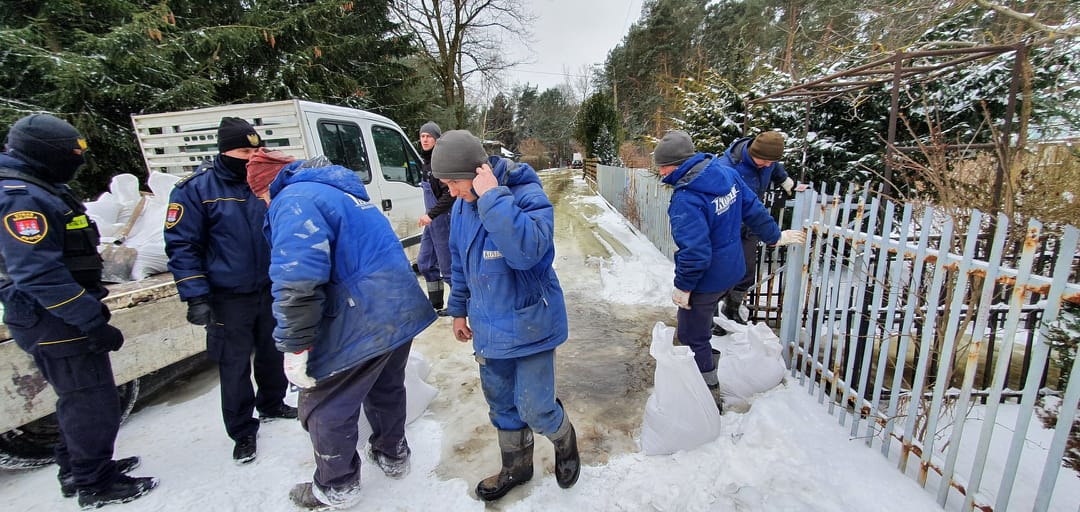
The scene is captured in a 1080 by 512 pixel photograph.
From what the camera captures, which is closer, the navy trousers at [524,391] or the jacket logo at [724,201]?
the navy trousers at [524,391]

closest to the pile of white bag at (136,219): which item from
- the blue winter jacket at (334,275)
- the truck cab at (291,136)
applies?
the truck cab at (291,136)

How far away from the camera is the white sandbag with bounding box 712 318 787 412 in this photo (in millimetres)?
2779

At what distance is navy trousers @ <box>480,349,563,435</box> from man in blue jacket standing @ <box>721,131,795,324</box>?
2.01 metres

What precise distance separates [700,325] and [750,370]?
53cm

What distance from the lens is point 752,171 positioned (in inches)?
142

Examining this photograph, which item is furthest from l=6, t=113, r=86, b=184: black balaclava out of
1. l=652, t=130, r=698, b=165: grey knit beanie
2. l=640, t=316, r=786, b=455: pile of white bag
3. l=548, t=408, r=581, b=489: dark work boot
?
l=640, t=316, r=786, b=455: pile of white bag

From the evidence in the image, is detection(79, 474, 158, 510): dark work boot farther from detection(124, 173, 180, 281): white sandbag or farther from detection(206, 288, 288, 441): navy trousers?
detection(124, 173, 180, 281): white sandbag

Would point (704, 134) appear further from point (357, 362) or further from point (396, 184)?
point (357, 362)

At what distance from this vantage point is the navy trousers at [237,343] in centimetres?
242

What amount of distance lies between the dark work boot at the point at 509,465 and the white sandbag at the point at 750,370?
132 centimetres

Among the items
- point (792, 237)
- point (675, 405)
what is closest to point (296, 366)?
point (675, 405)

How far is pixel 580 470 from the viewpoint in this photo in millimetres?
2252

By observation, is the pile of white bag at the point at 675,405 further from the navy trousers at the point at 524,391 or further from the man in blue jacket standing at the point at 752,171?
the man in blue jacket standing at the point at 752,171

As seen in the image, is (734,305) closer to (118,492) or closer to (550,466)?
(550,466)
